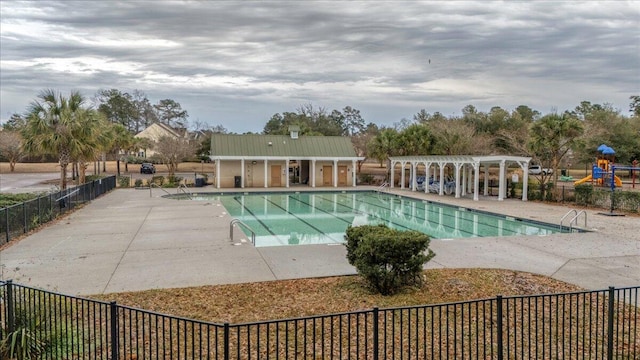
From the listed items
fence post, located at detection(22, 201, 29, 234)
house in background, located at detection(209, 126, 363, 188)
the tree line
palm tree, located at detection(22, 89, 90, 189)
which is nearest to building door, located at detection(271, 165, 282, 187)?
house in background, located at detection(209, 126, 363, 188)

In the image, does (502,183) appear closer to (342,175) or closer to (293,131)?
(342,175)

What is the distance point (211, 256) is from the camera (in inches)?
388

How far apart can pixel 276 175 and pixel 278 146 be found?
220 centimetres

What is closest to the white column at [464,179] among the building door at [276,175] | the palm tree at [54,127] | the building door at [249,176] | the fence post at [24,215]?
the building door at [276,175]

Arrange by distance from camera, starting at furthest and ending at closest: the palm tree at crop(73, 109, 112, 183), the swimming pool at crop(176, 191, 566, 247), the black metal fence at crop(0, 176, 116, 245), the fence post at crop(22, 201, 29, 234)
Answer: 1. the palm tree at crop(73, 109, 112, 183)
2. the swimming pool at crop(176, 191, 566, 247)
3. the fence post at crop(22, 201, 29, 234)
4. the black metal fence at crop(0, 176, 116, 245)

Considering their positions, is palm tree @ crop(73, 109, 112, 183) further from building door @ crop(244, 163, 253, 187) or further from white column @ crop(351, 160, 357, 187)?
white column @ crop(351, 160, 357, 187)

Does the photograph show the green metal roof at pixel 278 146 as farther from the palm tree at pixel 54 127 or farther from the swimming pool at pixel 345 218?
the palm tree at pixel 54 127

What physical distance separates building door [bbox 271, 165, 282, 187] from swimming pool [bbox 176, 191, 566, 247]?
498 cm

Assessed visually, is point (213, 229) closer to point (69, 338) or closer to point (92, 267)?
point (92, 267)

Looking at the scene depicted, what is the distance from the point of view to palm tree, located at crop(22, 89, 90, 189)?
60.5 feet

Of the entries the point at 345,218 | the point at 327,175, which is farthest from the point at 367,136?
the point at 345,218

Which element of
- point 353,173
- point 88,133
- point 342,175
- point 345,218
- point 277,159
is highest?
point 88,133

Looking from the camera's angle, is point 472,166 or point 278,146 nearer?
point 472,166

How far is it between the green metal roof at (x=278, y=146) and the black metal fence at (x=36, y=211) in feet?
37.9
